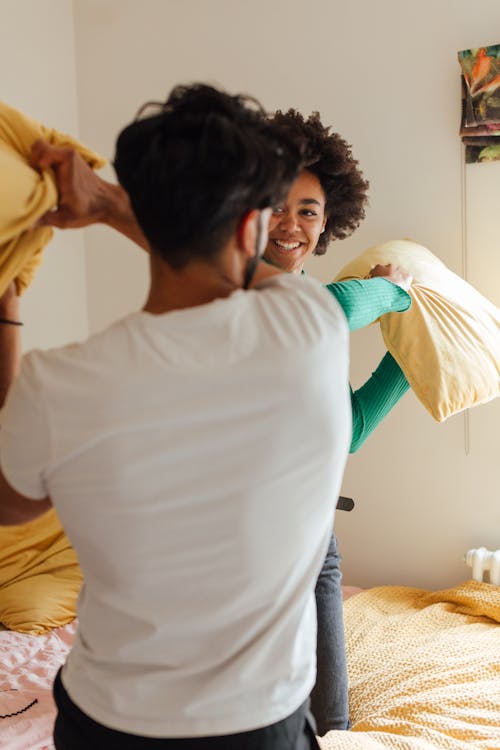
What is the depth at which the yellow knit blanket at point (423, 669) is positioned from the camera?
165cm

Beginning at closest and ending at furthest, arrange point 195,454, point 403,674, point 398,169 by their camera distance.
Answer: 1. point 195,454
2. point 403,674
3. point 398,169

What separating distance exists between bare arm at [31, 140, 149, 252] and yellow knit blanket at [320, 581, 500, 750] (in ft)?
3.47

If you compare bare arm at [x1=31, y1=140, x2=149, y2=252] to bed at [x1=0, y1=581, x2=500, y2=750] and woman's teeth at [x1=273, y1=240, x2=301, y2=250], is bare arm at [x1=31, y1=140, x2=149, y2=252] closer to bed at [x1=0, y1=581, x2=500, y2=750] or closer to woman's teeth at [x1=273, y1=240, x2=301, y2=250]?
woman's teeth at [x1=273, y1=240, x2=301, y2=250]

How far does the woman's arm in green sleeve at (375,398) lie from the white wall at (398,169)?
2.58 feet

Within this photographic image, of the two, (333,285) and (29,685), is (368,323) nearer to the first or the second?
(333,285)

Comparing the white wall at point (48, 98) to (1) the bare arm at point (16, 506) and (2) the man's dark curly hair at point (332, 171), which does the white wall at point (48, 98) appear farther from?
(1) the bare arm at point (16, 506)

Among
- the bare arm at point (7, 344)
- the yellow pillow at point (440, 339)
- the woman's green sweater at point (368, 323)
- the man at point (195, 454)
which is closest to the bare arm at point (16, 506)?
the man at point (195, 454)

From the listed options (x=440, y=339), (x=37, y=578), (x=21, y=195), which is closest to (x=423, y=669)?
(x=440, y=339)

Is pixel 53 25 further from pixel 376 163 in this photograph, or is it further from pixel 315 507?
pixel 315 507

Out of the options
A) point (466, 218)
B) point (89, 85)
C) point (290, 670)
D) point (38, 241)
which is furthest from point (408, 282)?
point (89, 85)

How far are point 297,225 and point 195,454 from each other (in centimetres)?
122

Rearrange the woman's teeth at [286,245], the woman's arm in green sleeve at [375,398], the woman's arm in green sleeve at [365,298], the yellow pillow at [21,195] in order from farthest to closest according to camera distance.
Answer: the woman's teeth at [286,245]
the woman's arm in green sleeve at [375,398]
the woman's arm in green sleeve at [365,298]
the yellow pillow at [21,195]

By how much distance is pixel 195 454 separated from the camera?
0.75 metres

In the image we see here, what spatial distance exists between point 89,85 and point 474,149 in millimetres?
1532
